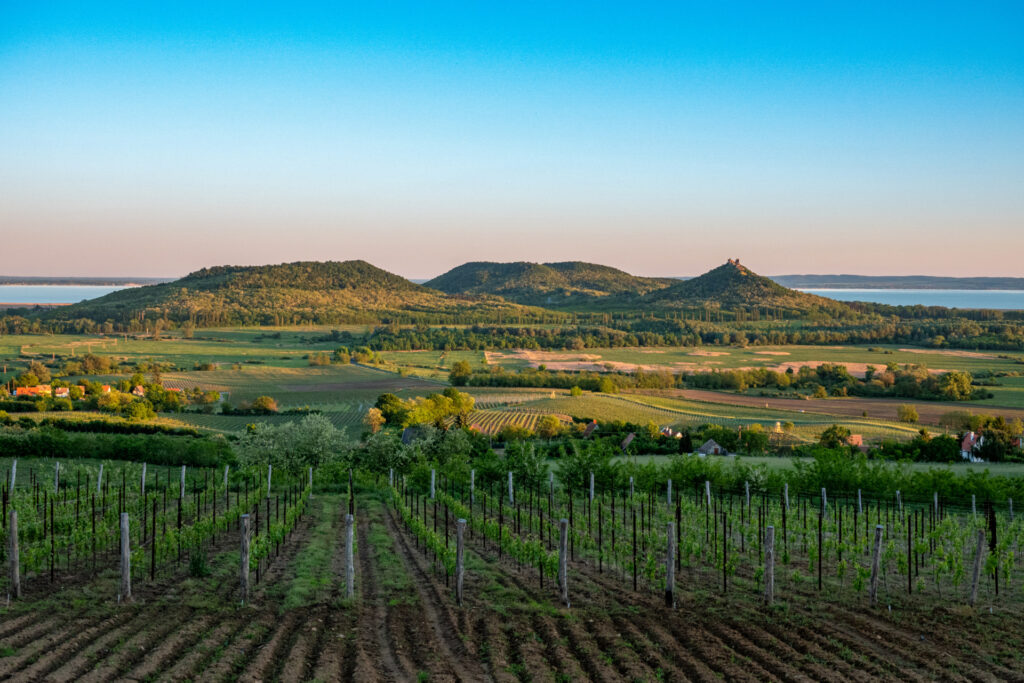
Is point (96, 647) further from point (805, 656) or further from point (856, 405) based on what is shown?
point (856, 405)

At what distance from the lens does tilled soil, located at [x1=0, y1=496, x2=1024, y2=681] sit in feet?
25.8

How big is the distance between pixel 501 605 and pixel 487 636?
135cm

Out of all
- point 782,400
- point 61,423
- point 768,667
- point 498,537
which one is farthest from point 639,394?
point 768,667

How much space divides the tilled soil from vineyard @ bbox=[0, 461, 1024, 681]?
0.03 metres

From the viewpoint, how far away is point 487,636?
9.08 meters

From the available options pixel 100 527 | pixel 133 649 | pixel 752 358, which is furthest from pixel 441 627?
pixel 752 358

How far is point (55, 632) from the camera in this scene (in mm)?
8500

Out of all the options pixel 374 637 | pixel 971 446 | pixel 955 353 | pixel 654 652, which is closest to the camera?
pixel 654 652

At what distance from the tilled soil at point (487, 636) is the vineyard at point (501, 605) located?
0.11 feet

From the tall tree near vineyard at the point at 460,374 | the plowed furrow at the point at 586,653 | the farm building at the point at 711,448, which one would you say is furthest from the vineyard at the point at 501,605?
the tall tree near vineyard at the point at 460,374

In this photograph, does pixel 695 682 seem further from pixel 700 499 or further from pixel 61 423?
pixel 61 423

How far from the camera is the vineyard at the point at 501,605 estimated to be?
8.14m

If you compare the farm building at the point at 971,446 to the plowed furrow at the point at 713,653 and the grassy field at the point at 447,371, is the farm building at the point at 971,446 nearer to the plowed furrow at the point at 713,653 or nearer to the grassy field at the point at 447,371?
the grassy field at the point at 447,371

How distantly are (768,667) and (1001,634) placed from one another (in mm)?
3882
